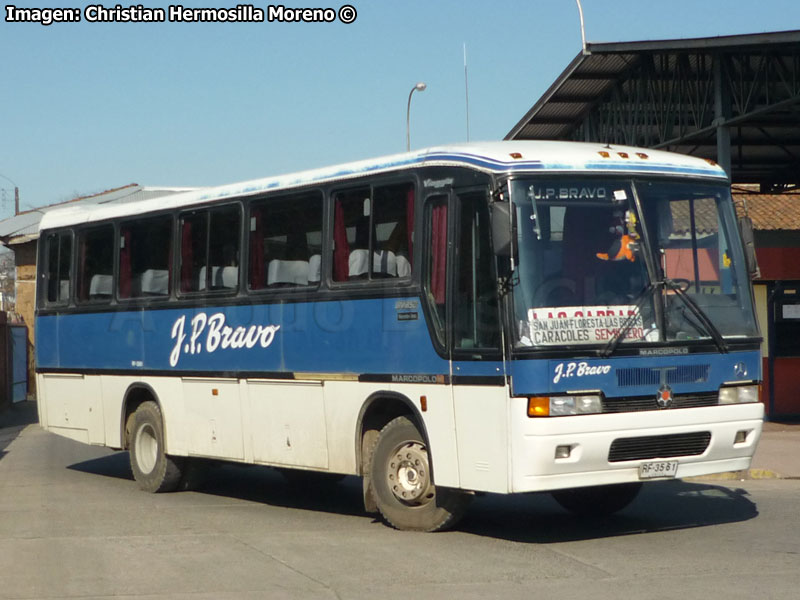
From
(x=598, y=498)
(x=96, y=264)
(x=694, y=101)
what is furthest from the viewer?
(x=694, y=101)

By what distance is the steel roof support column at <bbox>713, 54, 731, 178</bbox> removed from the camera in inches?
862

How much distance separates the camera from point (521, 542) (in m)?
9.97

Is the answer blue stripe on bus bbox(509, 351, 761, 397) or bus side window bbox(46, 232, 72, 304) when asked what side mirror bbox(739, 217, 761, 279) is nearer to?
blue stripe on bus bbox(509, 351, 761, 397)

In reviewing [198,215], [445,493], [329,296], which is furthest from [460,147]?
[198,215]

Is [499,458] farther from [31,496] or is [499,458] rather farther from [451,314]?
[31,496]

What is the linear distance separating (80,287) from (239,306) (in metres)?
4.00

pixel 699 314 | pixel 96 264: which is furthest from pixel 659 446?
pixel 96 264

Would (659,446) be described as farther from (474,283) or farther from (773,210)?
(773,210)

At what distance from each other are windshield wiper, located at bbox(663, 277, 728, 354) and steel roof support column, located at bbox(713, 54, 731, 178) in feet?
40.5

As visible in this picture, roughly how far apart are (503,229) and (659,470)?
2234 millimetres

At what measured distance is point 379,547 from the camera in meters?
9.72

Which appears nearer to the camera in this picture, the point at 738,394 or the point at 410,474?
the point at 738,394

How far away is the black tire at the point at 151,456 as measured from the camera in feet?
46.8

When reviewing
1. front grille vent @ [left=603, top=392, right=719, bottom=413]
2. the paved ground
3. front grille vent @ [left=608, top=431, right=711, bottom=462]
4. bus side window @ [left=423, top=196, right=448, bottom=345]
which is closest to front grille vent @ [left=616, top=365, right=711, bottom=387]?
front grille vent @ [left=603, top=392, right=719, bottom=413]
